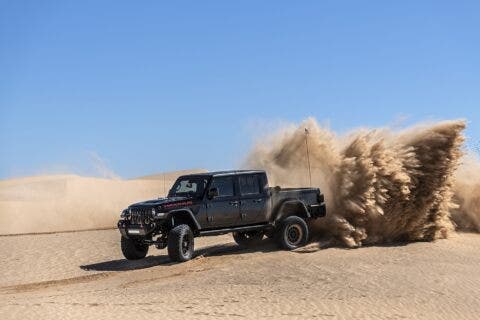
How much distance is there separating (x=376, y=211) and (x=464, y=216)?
6.06 m

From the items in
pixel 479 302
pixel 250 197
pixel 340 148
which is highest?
pixel 340 148

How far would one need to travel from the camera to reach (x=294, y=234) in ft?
54.5

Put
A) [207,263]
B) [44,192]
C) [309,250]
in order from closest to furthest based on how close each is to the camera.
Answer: [207,263], [309,250], [44,192]

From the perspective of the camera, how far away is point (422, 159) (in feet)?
59.2

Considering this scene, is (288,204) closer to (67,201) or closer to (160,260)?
(160,260)

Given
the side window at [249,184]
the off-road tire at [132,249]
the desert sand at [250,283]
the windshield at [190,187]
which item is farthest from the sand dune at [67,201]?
the desert sand at [250,283]

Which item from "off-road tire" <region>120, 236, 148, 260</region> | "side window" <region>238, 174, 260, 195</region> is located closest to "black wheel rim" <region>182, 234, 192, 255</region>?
"off-road tire" <region>120, 236, 148, 260</region>

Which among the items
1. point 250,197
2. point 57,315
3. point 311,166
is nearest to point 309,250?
point 250,197

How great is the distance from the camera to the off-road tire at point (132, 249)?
15.9 metres

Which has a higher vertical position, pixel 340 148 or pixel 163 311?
pixel 340 148

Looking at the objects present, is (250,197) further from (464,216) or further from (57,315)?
(464,216)

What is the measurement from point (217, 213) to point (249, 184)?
1.22 m

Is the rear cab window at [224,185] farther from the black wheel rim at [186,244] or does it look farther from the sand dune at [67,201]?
the sand dune at [67,201]

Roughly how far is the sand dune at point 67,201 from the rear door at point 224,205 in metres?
8.16
